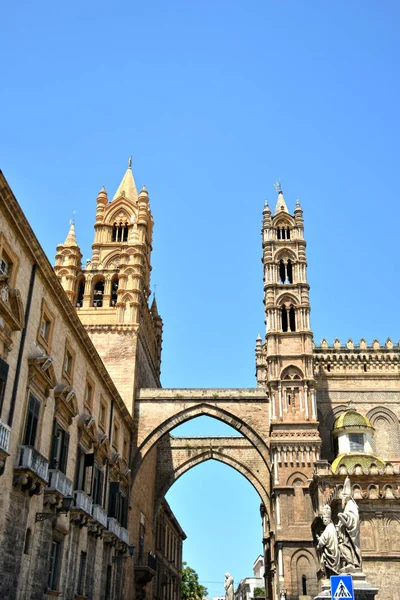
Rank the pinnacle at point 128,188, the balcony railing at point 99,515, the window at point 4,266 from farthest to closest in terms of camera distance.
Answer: the pinnacle at point 128,188 < the balcony railing at point 99,515 < the window at point 4,266

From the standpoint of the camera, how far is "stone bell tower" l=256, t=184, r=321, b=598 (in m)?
34.7

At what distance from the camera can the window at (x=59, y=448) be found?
69.8 feet

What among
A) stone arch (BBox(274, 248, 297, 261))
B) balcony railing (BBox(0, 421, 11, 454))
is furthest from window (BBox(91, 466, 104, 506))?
stone arch (BBox(274, 248, 297, 261))

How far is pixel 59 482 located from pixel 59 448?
73.5 inches

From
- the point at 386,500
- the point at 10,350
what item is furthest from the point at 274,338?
the point at 10,350

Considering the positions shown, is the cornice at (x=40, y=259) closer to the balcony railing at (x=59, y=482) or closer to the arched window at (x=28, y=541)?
the balcony railing at (x=59, y=482)

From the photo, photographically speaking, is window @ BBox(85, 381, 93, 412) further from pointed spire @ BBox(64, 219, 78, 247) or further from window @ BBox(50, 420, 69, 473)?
pointed spire @ BBox(64, 219, 78, 247)

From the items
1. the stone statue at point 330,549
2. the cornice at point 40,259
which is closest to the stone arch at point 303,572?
the cornice at point 40,259

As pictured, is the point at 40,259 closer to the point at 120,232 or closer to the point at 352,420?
the point at 352,420

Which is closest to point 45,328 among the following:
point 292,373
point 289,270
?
point 292,373

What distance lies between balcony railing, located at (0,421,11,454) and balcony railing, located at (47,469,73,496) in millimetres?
3863

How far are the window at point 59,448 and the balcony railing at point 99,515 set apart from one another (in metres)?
3.85

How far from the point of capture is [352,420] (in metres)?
37.2

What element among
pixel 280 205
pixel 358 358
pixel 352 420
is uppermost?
pixel 280 205
